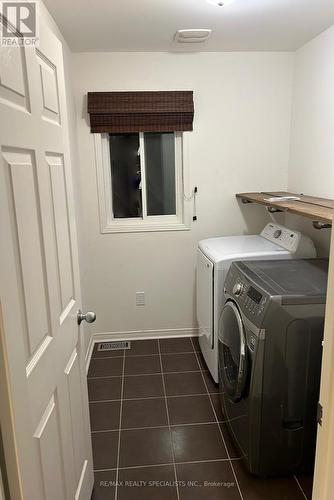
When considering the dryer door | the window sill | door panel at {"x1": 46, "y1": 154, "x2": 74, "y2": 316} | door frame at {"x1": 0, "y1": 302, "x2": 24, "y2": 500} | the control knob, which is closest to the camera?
door frame at {"x1": 0, "y1": 302, "x2": 24, "y2": 500}

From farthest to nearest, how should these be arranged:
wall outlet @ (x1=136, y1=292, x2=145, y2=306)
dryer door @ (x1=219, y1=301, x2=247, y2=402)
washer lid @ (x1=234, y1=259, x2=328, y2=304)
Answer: wall outlet @ (x1=136, y1=292, x2=145, y2=306)
dryer door @ (x1=219, y1=301, x2=247, y2=402)
washer lid @ (x1=234, y1=259, x2=328, y2=304)

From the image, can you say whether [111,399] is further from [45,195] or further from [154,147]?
[154,147]

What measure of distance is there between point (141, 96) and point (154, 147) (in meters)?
0.43

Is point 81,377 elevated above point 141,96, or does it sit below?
below

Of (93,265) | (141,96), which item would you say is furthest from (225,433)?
(141,96)

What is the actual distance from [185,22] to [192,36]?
0.80 ft

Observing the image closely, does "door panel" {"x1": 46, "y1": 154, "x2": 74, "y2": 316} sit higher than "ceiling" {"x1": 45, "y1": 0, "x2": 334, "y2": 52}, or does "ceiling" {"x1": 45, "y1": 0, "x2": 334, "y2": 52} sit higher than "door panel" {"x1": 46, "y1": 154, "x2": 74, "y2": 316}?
"ceiling" {"x1": 45, "y1": 0, "x2": 334, "y2": 52}

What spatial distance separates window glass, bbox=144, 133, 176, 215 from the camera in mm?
3068

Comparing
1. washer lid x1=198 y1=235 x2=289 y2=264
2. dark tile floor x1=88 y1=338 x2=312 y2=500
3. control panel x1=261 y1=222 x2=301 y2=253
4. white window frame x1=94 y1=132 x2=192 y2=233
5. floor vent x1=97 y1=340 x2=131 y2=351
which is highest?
white window frame x1=94 y1=132 x2=192 y2=233

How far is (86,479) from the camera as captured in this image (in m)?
1.62

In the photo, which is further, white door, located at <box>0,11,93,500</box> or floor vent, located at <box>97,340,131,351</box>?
floor vent, located at <box>97,340,131,351</box>

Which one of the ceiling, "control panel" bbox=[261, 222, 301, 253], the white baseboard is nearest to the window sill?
"control panel" bbox=[261, 222, 301, 253]

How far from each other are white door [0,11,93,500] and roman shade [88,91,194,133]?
1.46 meters

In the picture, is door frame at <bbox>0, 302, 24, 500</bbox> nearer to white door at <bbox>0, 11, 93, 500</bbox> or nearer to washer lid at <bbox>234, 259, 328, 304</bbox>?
white door at <bbox>0, 11, 93, 500</bbox>
